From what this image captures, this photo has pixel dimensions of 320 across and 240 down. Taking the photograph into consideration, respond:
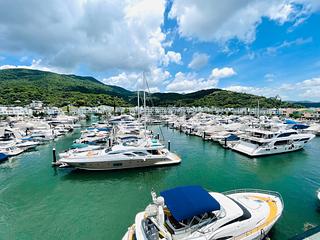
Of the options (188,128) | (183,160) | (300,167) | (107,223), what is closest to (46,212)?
(107,223)

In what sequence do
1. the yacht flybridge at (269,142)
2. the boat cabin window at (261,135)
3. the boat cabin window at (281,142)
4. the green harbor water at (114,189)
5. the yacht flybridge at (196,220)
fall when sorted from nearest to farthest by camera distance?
the yacht flybridge at (196,220) < the green harbor water at (114,189) < the yacht flybridge at (269,142) < the boat cabin window at (261,135) < the boat cabin window at (281,142)

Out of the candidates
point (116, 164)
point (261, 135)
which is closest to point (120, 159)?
point (116, 164)

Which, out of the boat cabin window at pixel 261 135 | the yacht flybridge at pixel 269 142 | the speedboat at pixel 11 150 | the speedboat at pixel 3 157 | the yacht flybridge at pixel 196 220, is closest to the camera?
the yacht flybridge at pixel 196 220

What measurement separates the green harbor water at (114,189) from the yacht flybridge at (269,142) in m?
1.41

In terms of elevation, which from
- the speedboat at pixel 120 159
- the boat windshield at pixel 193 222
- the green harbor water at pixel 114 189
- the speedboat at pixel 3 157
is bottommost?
the green harbor water at pixel 114 189

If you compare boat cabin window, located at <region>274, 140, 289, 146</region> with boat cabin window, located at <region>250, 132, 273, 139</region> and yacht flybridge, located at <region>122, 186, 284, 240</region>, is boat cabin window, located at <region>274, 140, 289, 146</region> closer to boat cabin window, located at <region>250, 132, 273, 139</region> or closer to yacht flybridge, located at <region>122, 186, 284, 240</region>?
boat cabin window, located at <region>250, 132, 273, 139</region>

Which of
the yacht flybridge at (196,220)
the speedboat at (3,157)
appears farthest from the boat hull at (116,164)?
the yacht flybridge at (196,220)

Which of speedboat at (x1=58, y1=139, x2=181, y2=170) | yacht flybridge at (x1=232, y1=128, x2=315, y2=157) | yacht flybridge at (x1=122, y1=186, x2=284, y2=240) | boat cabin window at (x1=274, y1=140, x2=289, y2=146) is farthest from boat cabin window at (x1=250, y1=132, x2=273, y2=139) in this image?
yacht flybridge at (x1=122, y1=186, x2=284, y2=240)

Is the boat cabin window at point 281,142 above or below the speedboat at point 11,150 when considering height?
above

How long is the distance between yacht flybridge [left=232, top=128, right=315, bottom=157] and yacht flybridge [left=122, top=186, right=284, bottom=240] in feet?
68.2

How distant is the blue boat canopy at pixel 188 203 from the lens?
352 inches

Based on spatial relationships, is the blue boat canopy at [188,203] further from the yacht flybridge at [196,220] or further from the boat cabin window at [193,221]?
the boat cabin window at [193,221]

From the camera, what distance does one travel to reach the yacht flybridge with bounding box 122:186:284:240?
870 cm

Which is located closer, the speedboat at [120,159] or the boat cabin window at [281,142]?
the speedboat at [120,159]
